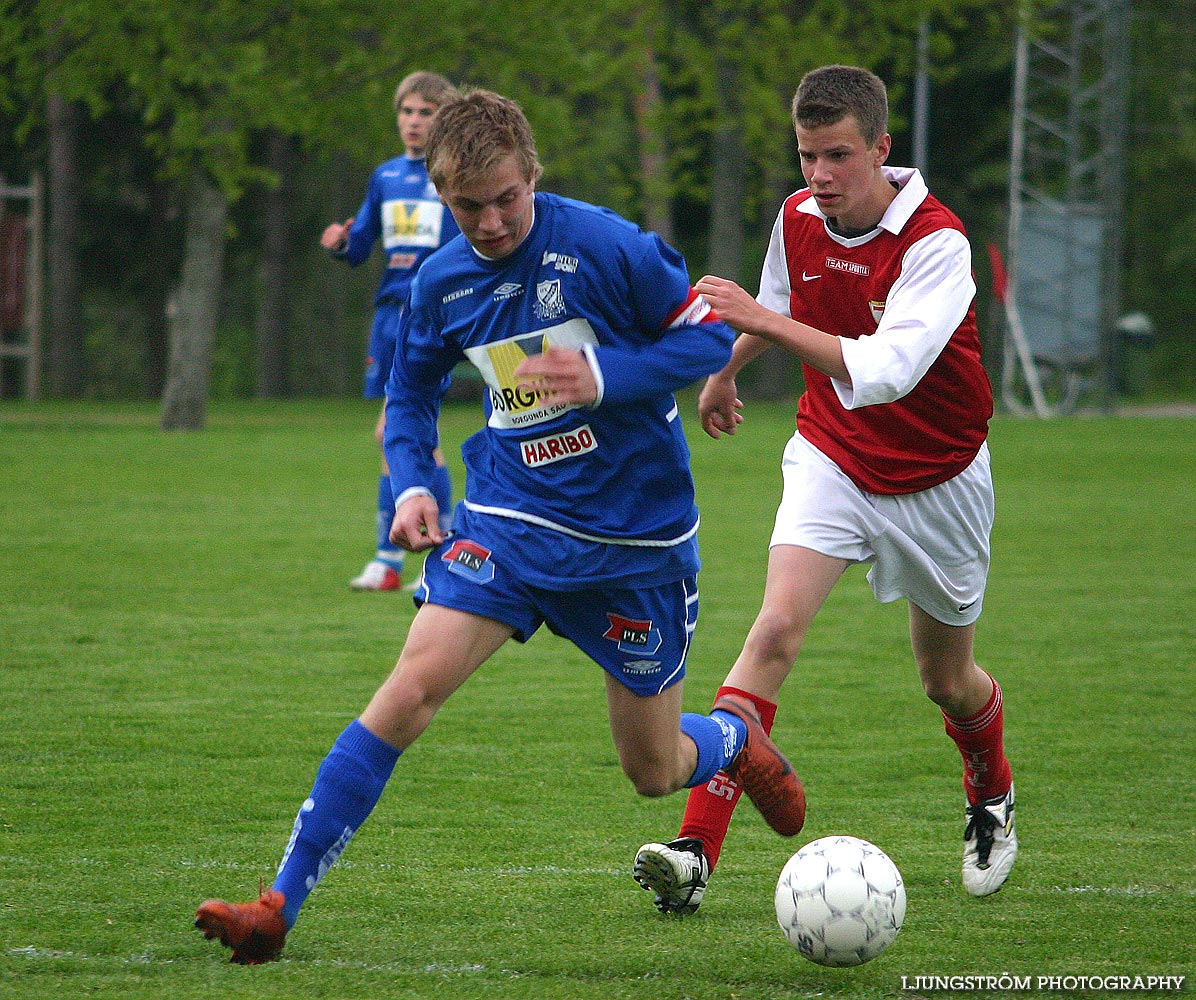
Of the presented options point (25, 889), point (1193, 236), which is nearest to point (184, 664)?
point (25, 889)

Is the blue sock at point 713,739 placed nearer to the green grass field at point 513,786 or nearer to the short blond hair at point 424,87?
the green grass field at point 513,786

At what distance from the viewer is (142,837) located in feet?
16.0

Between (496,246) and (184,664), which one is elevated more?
(496,246)

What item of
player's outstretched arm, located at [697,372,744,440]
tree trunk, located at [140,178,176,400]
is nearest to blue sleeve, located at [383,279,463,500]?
player's outstretched arm, located at [697,372,744,440]

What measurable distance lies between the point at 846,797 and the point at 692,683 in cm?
189

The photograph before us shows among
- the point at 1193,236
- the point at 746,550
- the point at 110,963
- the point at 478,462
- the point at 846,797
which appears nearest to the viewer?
the point at 110,963

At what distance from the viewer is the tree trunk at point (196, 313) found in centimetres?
2147

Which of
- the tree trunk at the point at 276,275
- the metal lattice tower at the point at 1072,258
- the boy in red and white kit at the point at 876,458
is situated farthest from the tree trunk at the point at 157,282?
the boy in red and white kit at the point at 876,458

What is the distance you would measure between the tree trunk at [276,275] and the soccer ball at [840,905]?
3236 centimetres

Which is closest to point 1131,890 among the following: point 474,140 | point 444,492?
point 474,140

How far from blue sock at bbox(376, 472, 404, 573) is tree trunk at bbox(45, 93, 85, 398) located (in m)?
24.5

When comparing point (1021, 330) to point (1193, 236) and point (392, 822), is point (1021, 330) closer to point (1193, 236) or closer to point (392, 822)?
point (1193, 236)

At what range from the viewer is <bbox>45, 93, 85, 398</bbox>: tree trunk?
32.4m

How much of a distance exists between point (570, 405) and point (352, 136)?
21278 millimetres
